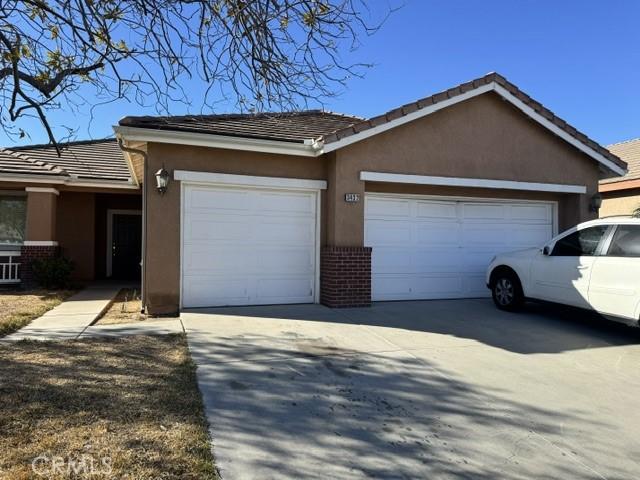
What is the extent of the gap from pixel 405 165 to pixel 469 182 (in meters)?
1.48

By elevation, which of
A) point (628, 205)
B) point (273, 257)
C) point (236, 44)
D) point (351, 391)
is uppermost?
point (236, 44)

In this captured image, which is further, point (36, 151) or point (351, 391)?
point (36, 151)

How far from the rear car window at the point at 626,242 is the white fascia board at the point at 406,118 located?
4.02m

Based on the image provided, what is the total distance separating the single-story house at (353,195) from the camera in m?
8.34

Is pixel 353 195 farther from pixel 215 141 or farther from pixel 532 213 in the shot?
pixel 532 213

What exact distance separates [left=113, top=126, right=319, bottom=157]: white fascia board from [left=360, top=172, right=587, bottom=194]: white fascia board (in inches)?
52.8

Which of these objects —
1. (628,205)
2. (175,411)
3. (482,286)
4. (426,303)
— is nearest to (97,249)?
(426,303)

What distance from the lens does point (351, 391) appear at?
15.3 feet

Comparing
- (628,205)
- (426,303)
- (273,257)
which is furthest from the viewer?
(628,205)

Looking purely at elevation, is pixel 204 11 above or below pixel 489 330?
above

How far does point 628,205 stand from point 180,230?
1392cm

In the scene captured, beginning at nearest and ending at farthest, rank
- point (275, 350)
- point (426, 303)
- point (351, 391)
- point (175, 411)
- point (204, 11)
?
point (175, 411) → point (351, 391) → point (204, 11) → point (275, 350) → point (426, 303)

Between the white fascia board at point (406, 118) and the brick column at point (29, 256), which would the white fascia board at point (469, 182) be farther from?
the brick column at point (29, 256)

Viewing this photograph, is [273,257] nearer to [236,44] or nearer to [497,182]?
[236,44]
